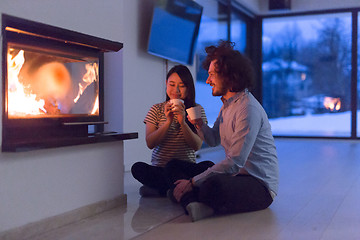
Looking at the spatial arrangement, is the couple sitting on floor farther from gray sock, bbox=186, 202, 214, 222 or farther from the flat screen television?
the flat screen television

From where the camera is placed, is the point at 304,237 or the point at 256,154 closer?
the point at 304,237

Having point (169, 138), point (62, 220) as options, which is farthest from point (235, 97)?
point (62, 220)

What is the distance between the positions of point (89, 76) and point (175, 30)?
2.32 metres

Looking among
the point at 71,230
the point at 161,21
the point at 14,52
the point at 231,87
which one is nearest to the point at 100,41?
the point at 14,52

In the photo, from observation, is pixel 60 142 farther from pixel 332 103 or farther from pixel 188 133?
pixel 332 103

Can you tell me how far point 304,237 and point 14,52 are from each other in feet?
5.03

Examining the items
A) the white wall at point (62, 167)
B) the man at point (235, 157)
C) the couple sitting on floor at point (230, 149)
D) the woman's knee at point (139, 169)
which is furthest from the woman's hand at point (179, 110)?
the woman's knee at point (139, 169)

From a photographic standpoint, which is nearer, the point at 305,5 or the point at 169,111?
the point at 169,111

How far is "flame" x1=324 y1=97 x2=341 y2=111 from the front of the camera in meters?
7.64

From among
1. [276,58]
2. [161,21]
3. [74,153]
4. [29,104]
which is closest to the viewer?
[29,104]

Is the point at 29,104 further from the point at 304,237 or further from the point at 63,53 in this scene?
the point at 304,237

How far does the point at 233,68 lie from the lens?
241cm

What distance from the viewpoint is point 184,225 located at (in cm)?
223

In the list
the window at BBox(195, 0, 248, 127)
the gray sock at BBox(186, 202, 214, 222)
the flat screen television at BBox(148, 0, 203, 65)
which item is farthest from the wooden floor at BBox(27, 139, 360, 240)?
the window at BBox(195, 0, 248, 127)
